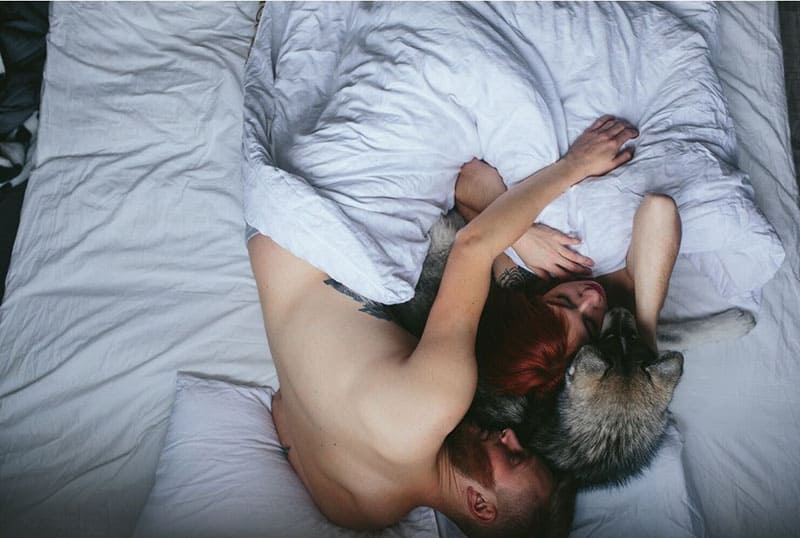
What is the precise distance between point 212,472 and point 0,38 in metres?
1.06

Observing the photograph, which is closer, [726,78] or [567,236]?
[567,236]

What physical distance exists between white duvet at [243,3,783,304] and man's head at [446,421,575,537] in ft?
0.85

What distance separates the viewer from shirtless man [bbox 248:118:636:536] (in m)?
0.95

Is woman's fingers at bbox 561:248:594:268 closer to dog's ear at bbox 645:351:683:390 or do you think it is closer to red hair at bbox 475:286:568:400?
red hair at bbox 475:286:568:400

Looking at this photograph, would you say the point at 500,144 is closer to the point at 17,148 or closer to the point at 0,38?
the point at 17,148

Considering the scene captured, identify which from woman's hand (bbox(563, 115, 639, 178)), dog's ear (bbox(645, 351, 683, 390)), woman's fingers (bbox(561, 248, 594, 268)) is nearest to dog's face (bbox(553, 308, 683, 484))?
dog's ear (bbox(645, 351, 683, 390))

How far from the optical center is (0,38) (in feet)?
4.97

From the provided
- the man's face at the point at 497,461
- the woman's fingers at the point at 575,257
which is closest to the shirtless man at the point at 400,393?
the man's face at the point at 497,461

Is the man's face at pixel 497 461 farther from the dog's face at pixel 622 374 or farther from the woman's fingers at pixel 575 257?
the woman's fingers at pixel 575 257

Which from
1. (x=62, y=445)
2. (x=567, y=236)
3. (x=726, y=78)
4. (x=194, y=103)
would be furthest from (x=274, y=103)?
(x=726, y=78)

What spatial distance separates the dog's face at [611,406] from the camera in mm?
943

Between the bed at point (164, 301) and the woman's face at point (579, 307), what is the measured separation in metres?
0.25

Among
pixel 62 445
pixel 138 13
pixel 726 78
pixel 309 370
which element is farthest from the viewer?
pixel 138 13

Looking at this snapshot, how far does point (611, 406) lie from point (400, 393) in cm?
28
